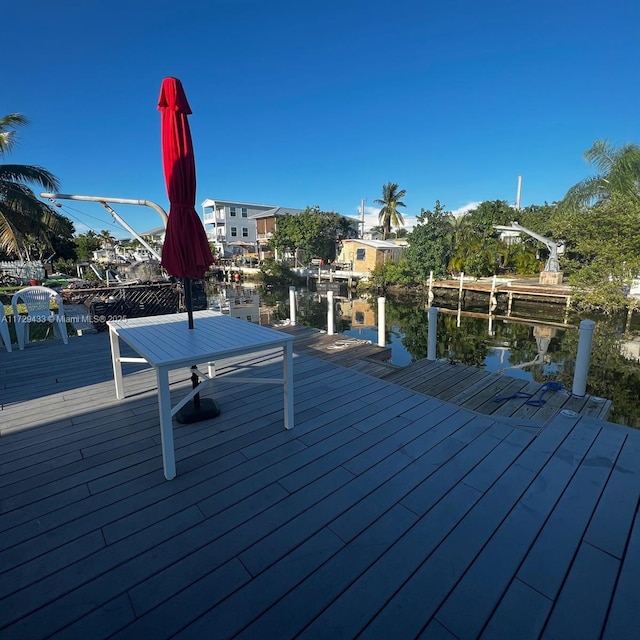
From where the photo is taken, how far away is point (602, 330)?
Result: 1193 cm

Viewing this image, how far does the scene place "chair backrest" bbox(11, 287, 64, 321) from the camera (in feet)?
17.7

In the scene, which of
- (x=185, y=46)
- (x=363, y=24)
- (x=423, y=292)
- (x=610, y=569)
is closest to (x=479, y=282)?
(x=423, y=292)

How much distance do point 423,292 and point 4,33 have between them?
62.9 feet

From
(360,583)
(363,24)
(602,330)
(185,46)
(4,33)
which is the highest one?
(363,24)

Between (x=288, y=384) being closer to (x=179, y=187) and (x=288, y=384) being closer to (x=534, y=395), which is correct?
(x=179, y=187)

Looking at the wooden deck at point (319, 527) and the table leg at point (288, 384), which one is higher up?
the table leg at point (288, 384)

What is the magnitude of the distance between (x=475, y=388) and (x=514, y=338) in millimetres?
9384

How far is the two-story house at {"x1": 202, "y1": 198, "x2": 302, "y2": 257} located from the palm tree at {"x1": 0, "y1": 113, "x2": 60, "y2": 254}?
26.0 m

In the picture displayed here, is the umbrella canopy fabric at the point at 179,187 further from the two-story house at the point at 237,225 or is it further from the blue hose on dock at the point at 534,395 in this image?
the two-story house at the point at 237,225

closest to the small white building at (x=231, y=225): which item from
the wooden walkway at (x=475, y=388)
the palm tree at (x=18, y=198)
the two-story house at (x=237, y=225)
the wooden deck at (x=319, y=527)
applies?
the two-story house at (x=237, y=225)

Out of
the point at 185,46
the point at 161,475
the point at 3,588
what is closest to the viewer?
the point at 3,588

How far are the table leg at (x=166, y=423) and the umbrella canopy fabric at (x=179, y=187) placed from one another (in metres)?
0.95

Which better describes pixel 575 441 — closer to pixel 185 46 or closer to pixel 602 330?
pixel 602 330

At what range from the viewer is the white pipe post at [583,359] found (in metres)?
3.74
